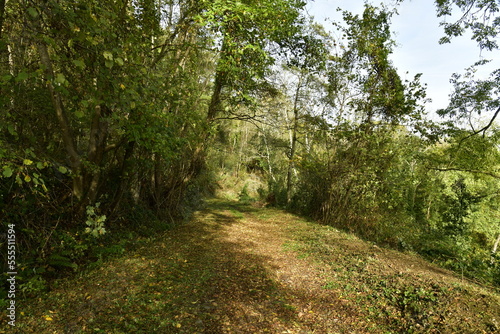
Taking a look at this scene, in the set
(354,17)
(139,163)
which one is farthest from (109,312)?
(354,17)

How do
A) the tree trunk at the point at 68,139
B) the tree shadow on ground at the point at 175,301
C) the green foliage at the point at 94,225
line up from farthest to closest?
the green foliage at the point at 94,225 → the tree trunk at the point at 68,139 → the tree shadow on ground at the point at 175,301

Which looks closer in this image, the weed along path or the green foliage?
the weed along path

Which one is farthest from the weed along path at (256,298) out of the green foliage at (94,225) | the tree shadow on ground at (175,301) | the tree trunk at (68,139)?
the tree trunk at (68,139)

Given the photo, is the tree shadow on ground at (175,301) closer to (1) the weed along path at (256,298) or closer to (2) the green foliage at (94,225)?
(1) the weed along path at (256,298)

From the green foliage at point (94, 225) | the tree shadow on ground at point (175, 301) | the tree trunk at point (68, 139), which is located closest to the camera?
the tree shadow on ground at point (175, 301)

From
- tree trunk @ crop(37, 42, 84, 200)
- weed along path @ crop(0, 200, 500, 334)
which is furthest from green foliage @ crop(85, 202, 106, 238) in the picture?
weed along path @ crop(0, 200, 500, 334)

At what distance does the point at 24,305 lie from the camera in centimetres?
363

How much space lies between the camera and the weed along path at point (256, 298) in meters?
3.62

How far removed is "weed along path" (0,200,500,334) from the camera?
11.9 feet

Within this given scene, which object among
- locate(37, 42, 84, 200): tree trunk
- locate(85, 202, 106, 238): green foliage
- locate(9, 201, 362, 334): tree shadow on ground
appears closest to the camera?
locate(9, 201, 362, 334): tree shadow on ground

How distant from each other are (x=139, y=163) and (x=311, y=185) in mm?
9227

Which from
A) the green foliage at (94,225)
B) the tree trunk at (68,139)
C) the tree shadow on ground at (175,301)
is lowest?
the tree shadow on ground at (175,301)

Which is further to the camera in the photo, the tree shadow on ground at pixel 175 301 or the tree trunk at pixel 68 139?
the tree trunk at pixel 68 139

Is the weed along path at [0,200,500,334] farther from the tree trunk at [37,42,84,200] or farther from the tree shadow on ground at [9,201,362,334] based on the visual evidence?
the tree trunk at [37,42,84,200]
